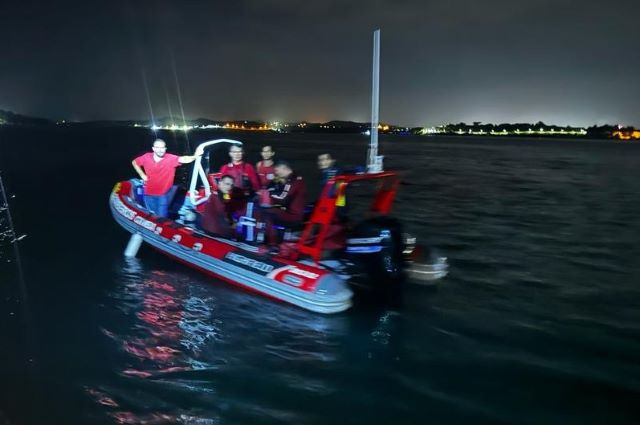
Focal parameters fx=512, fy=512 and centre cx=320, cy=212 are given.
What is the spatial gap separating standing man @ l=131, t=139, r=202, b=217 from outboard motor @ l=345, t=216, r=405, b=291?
3985 millimetres

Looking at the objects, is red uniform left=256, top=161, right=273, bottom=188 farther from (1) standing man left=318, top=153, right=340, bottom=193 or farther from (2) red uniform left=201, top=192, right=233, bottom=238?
(1) standing man left=318, top=153, right=340, bottom=193

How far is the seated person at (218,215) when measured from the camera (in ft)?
30.0

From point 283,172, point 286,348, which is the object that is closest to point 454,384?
point 286,348

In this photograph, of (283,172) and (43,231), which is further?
(43,231)

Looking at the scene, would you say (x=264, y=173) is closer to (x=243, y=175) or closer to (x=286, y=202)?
(x=243, y=175)

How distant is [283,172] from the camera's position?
335 inches

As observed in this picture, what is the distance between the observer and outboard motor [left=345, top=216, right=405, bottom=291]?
780 centimetres

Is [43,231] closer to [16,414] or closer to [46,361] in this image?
[46,361]

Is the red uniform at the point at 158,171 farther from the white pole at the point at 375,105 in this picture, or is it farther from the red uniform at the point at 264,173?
the white pole at the point at 375,105

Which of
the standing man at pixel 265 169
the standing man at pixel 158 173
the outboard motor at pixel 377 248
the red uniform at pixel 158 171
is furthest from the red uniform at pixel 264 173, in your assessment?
the outboard motor at pixel 377 248

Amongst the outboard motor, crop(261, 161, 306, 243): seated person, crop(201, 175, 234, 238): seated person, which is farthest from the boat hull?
crop(261, 161, 306, 243): seated person

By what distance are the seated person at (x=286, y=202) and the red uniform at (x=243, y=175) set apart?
1737 mm

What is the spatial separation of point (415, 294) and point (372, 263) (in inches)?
52.7

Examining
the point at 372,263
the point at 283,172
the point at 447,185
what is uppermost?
the point at 283,172
